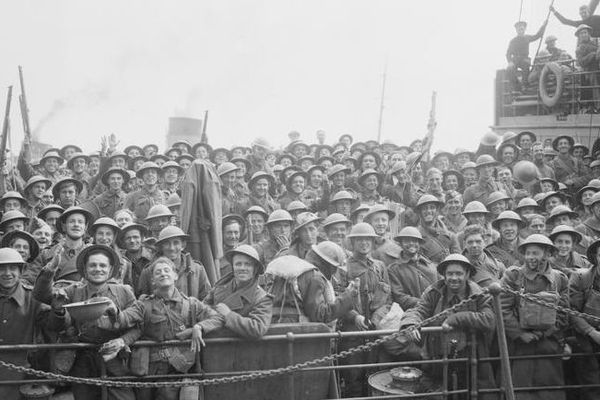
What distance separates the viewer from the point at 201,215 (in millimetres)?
6855

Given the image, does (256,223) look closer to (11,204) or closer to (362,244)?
(362,244)

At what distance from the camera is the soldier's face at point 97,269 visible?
5578 millimetres

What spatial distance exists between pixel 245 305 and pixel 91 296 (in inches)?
58.0

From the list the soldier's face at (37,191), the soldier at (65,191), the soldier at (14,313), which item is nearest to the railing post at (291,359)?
the soldier at (14,313)

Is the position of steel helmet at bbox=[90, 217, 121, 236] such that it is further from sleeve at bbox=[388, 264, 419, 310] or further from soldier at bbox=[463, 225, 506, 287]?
soldier at bbox=[463, 225, 506, 287]

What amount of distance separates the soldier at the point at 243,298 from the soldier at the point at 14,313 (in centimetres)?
163

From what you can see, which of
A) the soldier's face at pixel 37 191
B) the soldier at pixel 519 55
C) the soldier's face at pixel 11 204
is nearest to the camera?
the soldier's face at pixel 11 204

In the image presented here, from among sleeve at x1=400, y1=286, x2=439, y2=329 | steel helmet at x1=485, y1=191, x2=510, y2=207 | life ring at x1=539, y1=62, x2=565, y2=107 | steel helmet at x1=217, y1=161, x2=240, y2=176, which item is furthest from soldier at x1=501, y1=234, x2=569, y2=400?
life ring at x1=539, y1=62, x2=565, y2=107

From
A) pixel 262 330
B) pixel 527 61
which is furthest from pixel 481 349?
pixel 527 61

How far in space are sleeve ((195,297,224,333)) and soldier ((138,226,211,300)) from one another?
87 centimetres

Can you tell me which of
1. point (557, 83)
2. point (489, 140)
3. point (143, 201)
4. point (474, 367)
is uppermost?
point (557, 83)

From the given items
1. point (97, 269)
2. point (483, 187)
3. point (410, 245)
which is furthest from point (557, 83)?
point (97, 269)

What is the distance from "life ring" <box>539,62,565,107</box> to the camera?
16.0 meters

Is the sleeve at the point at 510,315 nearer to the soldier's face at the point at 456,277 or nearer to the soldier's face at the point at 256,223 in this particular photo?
the soldier's face at the point at 456,277
